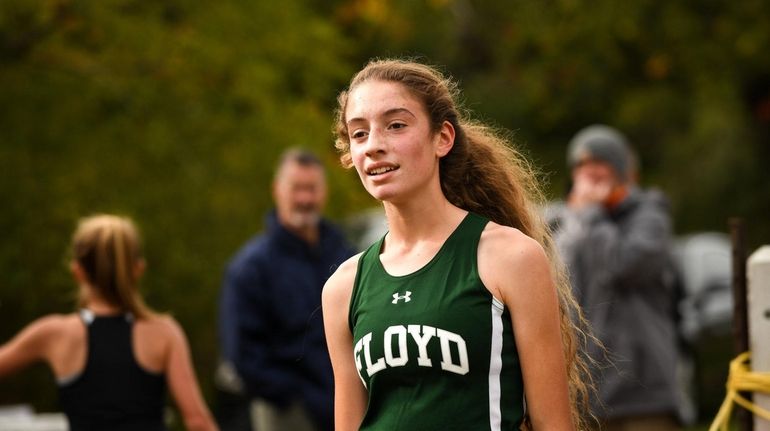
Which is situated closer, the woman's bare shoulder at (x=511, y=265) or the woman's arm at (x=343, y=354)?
the woman's bare shoulder at (x=511, y=265)

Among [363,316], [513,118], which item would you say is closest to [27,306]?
[363,316]

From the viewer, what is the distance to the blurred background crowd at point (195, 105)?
1329 cm

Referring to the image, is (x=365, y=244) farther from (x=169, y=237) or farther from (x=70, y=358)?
(x=70, y=358)

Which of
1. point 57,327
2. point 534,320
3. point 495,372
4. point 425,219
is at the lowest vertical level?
point 495,372

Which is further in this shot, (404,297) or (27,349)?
(27,349)

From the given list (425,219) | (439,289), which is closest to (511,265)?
(439,289)

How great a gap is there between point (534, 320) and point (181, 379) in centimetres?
298

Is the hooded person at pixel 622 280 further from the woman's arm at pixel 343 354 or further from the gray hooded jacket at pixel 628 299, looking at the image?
the woman's arm at pixel 343 354

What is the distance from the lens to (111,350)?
6031mm

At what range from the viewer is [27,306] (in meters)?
13.3

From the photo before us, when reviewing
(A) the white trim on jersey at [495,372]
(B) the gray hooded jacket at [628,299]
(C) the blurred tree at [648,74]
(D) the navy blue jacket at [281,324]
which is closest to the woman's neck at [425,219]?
(A) the white trim on jersey at [495,372]

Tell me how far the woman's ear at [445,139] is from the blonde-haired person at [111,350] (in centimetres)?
266

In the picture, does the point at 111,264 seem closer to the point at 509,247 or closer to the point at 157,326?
the point at 157,326

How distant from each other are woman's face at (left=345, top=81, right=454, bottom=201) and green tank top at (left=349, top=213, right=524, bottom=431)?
0.21 metres
